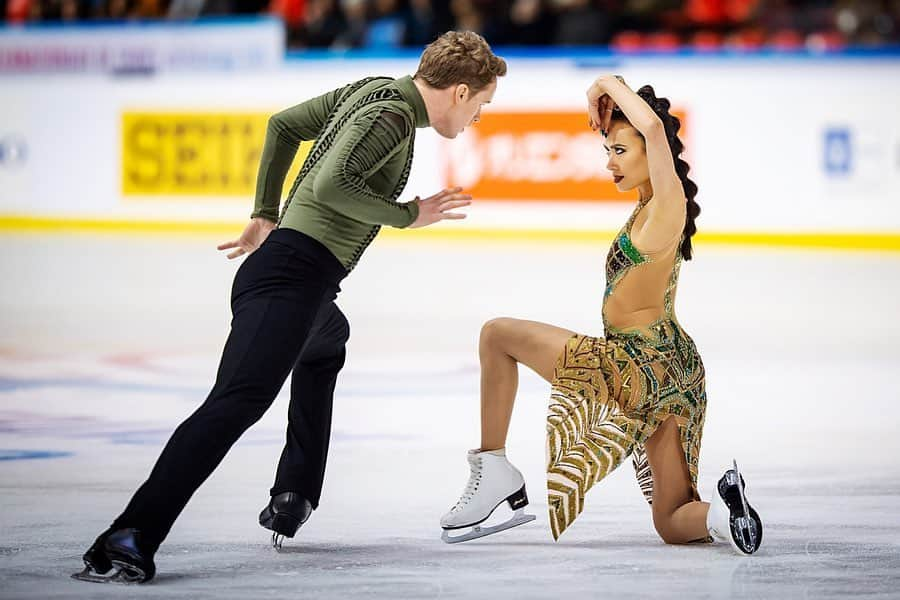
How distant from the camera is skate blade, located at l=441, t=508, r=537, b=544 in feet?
11.1

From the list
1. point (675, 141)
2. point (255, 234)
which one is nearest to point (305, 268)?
point (255, 234)

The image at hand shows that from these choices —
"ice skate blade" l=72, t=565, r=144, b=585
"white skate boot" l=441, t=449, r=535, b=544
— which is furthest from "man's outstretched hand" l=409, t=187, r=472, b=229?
→ "ice skate blade" l=72, t=565, r=144, b=585

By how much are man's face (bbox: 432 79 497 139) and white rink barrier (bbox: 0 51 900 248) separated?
26.3ft

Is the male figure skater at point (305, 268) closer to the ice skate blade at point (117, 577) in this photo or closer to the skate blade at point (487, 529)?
the ice skate blade at point (117, 577)

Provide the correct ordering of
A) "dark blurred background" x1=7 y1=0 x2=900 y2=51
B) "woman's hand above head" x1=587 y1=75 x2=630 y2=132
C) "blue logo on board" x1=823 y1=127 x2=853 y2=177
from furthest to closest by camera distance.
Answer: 1. "dark blurred background" x1=7 y1=0 x2=900 y2=51
2. "blue logo on board" x1=823 y1=127 x2=853 y2=177
3. "woman's hand above head" x1=587 y1=75 x2=630 y2=132

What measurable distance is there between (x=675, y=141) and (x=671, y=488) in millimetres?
828

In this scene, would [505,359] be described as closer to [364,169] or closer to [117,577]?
[364,169]

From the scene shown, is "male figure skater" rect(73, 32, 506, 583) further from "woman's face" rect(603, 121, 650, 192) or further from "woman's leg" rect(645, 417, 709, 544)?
"woman's leg" rect(645, 417, 709, 544)

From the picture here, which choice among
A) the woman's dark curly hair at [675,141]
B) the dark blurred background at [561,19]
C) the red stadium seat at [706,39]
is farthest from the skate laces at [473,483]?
the red stadium seat at [706,39]

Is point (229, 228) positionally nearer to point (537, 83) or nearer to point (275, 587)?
point (537, 83)

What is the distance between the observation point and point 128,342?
6.86m

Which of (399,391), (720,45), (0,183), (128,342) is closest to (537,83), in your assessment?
(720,45)

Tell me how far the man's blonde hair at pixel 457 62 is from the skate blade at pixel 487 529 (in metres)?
1.06

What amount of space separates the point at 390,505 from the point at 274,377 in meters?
0.86
